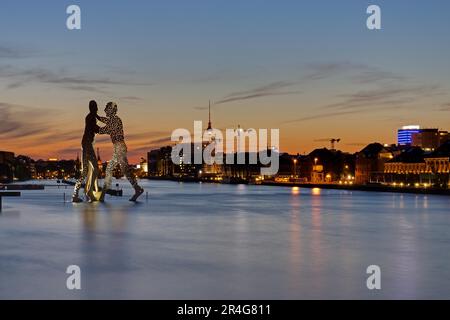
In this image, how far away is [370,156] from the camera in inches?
7416

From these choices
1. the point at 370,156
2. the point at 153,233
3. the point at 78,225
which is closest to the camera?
the point at 153,233

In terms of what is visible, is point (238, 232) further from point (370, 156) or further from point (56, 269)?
point (370, 156)

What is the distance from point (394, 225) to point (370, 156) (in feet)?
504

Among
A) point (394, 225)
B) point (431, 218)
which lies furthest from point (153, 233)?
point (431, 218)

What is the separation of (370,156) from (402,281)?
174 metres

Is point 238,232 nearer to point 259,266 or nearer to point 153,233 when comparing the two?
point 153,233

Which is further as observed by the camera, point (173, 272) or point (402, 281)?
point (173, 272)

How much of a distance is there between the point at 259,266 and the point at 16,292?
723cm

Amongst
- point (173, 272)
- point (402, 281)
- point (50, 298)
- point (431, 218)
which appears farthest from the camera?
point (431, 218)

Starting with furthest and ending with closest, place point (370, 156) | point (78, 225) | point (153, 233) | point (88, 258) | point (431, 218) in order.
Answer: point (370, 156)
point (431, 218)
point (78, 225)
point (153, 233)
point (88, 258)

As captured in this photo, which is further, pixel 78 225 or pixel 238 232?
pixel 78 225

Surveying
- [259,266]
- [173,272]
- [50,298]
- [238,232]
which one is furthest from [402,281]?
[238,232]

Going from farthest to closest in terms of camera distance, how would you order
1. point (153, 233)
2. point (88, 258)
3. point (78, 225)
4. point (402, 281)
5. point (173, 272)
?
point (78, 225)
point (153, 233)
point (88, 258)
point (173, 272)
point (402, 281)

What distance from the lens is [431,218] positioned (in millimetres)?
44188
